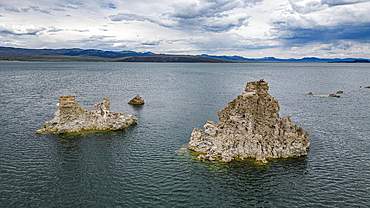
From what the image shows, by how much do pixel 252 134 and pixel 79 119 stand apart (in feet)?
105

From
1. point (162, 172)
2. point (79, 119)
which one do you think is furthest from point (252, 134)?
point (79, 119)

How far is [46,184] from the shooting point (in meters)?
26.3

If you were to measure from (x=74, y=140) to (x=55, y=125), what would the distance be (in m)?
6.71

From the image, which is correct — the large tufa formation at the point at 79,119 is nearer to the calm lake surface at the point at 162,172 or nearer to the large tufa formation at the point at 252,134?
the calm lake surface at the point at 162,172

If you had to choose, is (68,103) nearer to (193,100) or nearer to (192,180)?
(192,180)

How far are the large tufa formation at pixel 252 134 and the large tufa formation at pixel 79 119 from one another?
18.4 meters

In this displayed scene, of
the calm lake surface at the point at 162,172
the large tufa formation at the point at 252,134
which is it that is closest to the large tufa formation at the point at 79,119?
the calm lake surface at the point at 162,172

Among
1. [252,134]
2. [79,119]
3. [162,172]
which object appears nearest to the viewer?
[162,172]

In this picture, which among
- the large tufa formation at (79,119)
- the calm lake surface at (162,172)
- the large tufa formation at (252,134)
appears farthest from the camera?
the large tufa formation at (79,119)

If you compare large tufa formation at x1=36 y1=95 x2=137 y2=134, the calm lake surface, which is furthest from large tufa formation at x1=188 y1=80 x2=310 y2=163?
large tufa formation at x1=36 y1=95 x2=137 y2=134

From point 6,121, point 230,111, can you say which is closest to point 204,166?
point 230,111

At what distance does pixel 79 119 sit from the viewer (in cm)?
4544

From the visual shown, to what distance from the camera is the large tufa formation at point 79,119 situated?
43.9 meters

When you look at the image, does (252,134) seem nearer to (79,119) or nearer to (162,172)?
(162,172)
